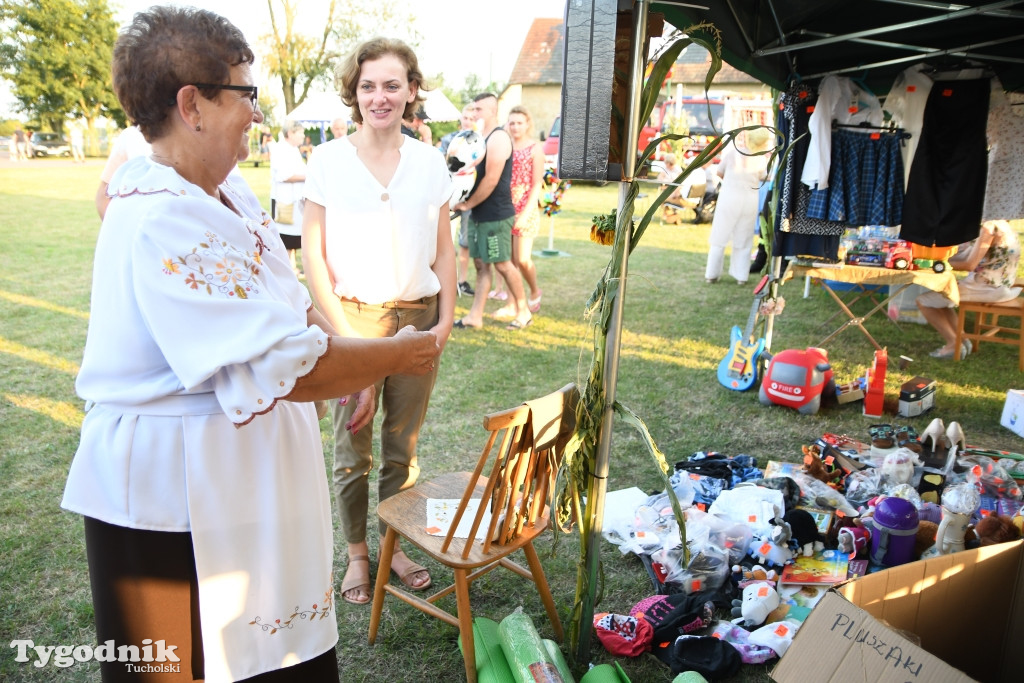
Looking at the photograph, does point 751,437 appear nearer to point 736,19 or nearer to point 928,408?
point 928,408

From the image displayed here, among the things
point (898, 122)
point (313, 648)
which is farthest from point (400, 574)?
point (898, 122)

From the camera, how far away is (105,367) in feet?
4.09

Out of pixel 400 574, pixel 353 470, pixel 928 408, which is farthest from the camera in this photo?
pixel 928 408

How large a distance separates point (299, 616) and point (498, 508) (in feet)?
2.43

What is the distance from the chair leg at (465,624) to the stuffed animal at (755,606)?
1016 millimetres

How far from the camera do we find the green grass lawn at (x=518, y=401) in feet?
8.18

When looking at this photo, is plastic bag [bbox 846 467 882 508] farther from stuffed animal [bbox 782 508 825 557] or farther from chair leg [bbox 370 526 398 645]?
chair leg [bbox 370 526 398 645]

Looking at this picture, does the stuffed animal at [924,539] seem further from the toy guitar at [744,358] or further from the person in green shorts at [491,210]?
the person in green shorts at [491,210]

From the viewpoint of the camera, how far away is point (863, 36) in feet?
12.4

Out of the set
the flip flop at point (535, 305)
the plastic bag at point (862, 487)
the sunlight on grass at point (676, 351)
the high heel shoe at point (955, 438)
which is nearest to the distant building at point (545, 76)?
the flip flop at point (535, 305)

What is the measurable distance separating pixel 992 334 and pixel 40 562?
6613 millimetres

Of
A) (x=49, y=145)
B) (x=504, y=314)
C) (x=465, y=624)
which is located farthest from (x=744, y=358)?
(x=49, y=145)

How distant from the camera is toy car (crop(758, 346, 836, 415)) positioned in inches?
175

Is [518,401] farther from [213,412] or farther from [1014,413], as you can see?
[213,412]
